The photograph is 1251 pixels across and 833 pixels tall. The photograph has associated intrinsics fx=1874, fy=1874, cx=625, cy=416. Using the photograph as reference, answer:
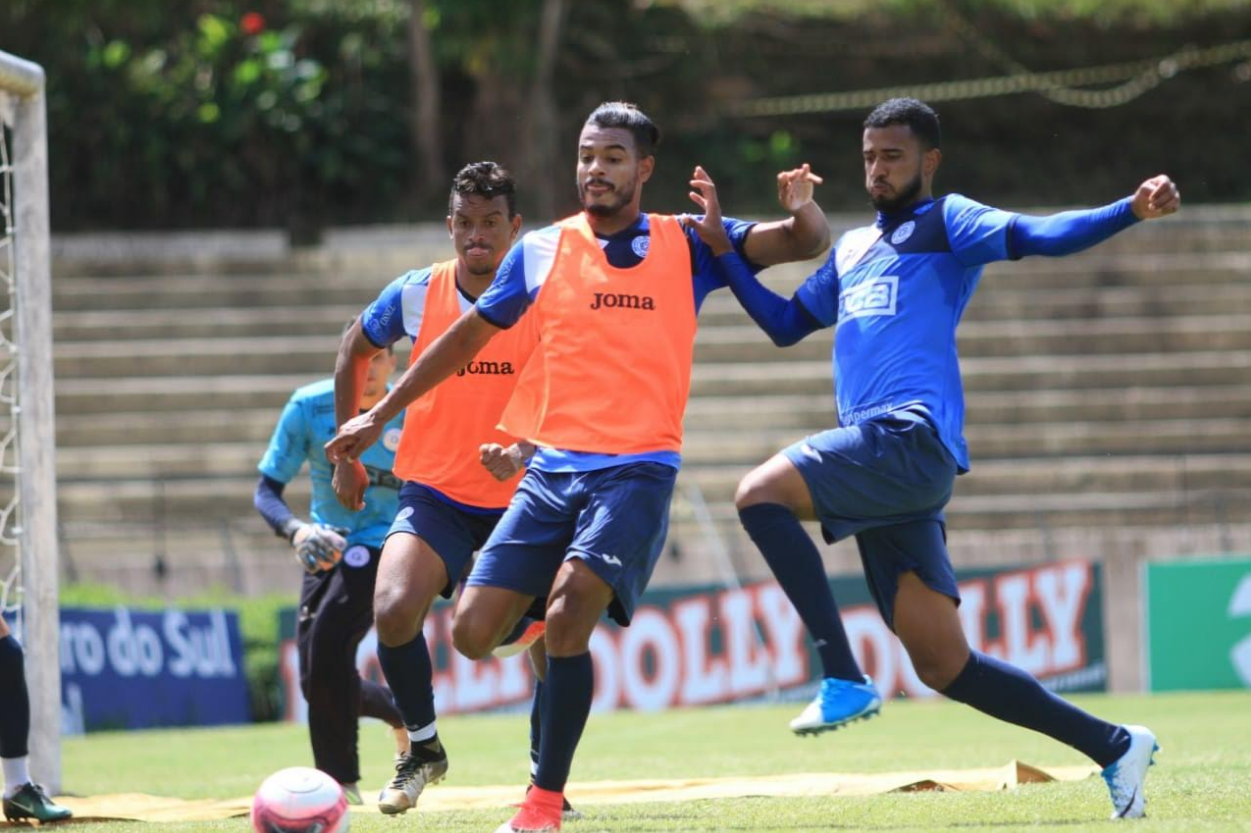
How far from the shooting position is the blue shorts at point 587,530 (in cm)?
606

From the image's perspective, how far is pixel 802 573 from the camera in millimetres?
6270

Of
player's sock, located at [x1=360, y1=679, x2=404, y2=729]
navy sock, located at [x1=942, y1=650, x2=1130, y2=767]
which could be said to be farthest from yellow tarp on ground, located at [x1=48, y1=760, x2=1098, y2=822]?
navy sock, located at [x1=942, y1=650, x2=1130, y2=767]

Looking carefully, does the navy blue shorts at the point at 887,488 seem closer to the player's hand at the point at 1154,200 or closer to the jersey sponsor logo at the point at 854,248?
the jersey sponsor logo at the point at 854,248

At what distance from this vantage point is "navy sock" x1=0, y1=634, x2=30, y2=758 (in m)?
7.21

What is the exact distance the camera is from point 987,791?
7.27 metres

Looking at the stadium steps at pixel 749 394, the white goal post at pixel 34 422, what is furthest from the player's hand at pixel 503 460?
the stadium steps at pixel 749 394

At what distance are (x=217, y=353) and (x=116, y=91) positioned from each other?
6993mm

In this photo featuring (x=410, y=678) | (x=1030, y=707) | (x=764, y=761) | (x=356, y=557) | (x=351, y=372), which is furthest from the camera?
(x=764, y=761)

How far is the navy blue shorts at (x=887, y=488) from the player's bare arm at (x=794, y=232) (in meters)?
0.69

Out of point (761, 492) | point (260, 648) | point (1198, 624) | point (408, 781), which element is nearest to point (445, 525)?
point (408, 781)

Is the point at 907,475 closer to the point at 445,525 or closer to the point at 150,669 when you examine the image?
the point at 445,525

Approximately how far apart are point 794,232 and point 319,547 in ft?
8.57

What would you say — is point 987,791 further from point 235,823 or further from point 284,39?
point 284,39

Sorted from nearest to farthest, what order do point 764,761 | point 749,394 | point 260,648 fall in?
point 764,761 → point 260,648 → point 749,394
